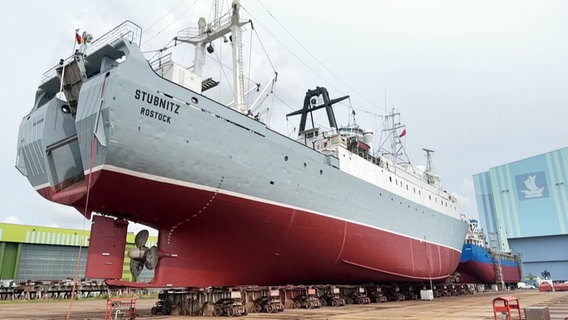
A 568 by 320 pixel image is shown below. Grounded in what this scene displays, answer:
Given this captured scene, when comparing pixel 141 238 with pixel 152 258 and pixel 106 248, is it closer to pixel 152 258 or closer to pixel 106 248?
pixel 152 258

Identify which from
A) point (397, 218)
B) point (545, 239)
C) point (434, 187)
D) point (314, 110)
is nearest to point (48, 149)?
point (314, 110)

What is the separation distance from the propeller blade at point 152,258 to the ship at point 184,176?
0.13 feet

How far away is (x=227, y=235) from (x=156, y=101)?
491 cm

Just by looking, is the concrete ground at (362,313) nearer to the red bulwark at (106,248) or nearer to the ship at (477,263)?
the red bulwark at (106,248)

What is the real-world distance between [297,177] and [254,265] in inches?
137

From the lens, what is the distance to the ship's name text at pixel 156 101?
1025cm

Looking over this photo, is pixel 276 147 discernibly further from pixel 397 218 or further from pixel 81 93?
pixel 397 218

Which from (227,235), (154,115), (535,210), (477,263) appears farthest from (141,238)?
(535,210)

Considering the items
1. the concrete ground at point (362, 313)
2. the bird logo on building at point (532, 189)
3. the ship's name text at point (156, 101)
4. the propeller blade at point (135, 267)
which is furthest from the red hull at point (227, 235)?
the bird logo on building at point (532, 189)

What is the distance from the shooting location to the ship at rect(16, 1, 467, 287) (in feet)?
34.0

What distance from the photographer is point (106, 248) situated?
11.5 metres

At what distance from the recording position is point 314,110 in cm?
2298

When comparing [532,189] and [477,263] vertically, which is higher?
[532,189]

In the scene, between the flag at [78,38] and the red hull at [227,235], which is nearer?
the red hull at [227,235]
